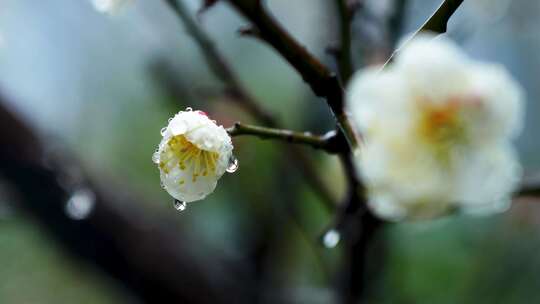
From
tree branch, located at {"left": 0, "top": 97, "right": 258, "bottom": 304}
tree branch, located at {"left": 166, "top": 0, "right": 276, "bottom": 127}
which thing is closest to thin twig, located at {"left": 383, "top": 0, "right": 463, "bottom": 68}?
tree branch, located at {"left": 166, "top": 0, "right": 276, "bottom": 127}

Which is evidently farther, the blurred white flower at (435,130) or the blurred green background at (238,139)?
the blurred green background at (238,139)

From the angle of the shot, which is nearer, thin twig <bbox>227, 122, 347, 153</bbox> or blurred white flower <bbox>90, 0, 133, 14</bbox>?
thin twig <bbox>227, 122, 347, 153</bbox>

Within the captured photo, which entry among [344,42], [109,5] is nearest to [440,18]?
[344,42]

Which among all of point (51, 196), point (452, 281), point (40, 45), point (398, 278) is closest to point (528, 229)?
point (452, 281)

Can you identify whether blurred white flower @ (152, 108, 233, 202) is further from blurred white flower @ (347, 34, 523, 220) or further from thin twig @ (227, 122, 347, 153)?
blurred white flower @ (347, 34, 523, 220)

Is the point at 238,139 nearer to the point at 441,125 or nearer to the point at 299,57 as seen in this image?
the point at 299,57

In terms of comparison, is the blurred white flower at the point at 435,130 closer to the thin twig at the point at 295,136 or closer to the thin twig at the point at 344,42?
the thin twig at the point at 295,136

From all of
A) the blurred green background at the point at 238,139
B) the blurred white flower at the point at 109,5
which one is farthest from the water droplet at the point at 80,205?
the blurred white flower at the point at 109,5

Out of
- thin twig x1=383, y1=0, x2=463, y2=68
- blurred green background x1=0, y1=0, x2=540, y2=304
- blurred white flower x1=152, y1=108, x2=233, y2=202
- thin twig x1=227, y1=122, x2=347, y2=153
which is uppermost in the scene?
blurred green background x1=0, y1=0, x2=540, y2=304
